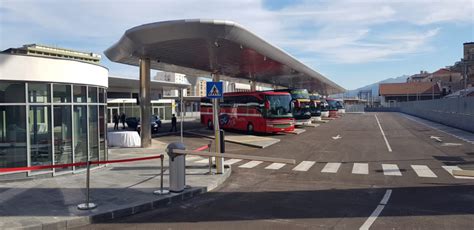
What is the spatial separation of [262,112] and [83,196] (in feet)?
67.3

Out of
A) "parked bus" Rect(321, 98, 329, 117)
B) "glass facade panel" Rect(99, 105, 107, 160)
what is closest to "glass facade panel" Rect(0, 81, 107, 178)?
"glass facade panel" Rect(99, 105, 107, 160)

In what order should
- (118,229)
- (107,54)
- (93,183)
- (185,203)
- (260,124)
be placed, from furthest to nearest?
1. (260,124)
2. (107,54)
3. (93,183)
4. (185,203)
5. (118,229)

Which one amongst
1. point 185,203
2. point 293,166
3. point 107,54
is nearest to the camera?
point 185,203

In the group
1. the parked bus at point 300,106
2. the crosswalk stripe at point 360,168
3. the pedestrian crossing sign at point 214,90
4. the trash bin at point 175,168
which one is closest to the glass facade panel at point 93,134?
the pedestrian crossing sign at point 214,90

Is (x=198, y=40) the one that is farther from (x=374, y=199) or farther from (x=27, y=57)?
(x=374, y=199)

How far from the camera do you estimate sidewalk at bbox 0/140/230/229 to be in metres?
7.53

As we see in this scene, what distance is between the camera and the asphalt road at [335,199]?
7.44 m

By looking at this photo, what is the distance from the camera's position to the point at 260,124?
29219 millimetres

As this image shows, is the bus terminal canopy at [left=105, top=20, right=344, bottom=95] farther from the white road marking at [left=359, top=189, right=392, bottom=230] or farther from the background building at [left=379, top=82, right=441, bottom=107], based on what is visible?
the background building at [left=379, top=82, right=441, bottom=107]

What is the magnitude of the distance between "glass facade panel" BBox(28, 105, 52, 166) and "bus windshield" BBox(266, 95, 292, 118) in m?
18.7

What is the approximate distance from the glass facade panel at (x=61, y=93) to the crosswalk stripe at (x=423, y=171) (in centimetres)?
1118

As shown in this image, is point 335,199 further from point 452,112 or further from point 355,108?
point 355,108

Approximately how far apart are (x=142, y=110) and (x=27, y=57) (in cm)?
1101

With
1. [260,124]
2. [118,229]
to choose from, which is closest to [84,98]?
[118,229]
